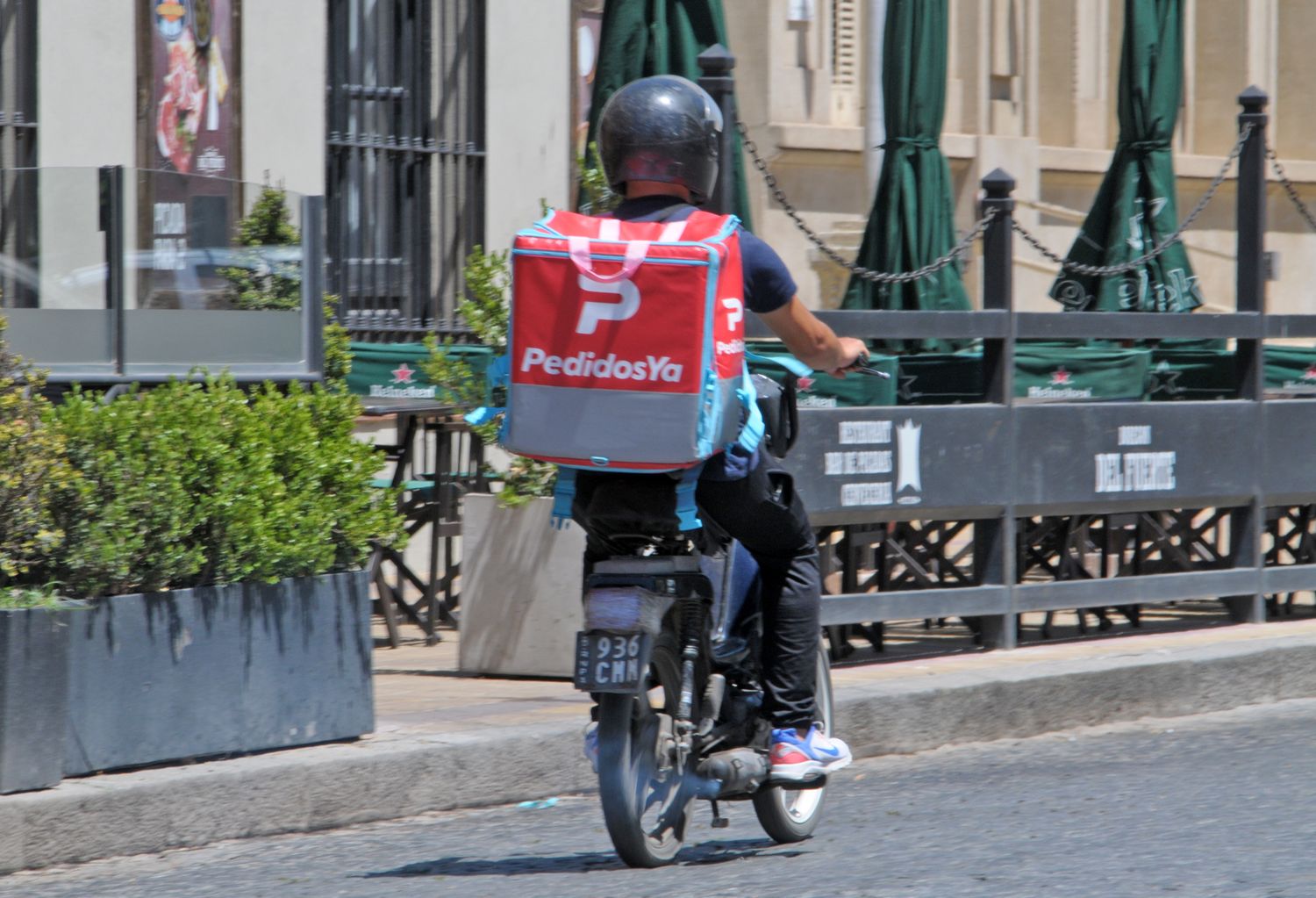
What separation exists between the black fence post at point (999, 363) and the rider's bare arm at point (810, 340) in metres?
3.21

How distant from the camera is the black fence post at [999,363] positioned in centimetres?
822

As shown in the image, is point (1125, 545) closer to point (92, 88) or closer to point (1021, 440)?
point (1021, 440)

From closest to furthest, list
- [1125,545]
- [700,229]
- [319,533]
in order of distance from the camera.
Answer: [700,229] < [319,533] < [1125,545]

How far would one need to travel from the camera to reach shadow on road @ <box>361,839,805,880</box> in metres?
4.96

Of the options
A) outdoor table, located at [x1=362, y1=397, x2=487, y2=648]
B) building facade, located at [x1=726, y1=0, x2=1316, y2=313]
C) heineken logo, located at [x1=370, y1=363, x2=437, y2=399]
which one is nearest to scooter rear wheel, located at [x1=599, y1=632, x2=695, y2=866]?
outdoor table, located at [x1=362, y1=397, x2=487, y2=648]

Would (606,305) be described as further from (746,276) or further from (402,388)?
(402,388)

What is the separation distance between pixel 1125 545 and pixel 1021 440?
4.82 feet

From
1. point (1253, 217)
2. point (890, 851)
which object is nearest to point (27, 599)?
point (890, 851)

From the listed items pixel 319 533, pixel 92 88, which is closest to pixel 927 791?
pixel 319 533

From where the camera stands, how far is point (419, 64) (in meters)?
13.4

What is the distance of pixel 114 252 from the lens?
259 inches

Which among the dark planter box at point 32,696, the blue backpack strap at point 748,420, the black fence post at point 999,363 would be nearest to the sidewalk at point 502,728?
the dark planter box at point 32,696

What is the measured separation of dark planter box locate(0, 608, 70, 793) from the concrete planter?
244 cm

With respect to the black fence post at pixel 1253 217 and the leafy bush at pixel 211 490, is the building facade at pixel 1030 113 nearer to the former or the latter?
the black fence post at pixel 1253 217
